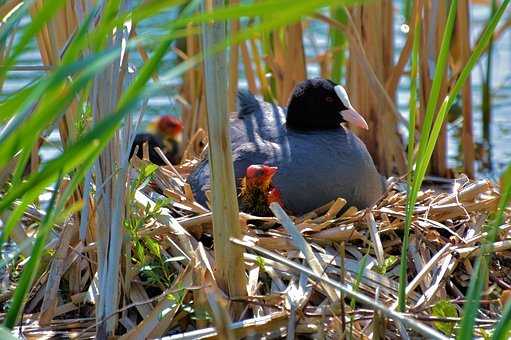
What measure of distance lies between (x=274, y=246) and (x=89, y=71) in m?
1.54

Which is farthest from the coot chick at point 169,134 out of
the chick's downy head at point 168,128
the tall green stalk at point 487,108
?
the tall green stalk at point 487,108

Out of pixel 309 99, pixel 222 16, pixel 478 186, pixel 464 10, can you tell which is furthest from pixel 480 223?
pixel 222 16

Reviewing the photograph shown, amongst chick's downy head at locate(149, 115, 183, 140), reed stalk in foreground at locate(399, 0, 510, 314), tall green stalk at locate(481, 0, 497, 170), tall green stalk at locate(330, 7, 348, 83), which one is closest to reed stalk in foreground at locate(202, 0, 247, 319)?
reed stalk in foreground at locate(399, 0, 510, 314)

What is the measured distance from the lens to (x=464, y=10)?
4191 mm

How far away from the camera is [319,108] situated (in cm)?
362

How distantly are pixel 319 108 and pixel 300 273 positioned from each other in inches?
44.7

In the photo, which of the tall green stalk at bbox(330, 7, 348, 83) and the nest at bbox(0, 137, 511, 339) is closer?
the nest at bbox(0, 137, 511, 339)

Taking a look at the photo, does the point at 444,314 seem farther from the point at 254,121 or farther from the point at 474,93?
the point at 474,93

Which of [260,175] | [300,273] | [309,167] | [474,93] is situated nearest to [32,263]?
[300,273]

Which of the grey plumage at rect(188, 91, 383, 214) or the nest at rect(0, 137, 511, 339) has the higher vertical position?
the grey plumage at rect(188, 91, 383, 214)

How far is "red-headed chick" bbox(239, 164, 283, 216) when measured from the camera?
3059 millimetres

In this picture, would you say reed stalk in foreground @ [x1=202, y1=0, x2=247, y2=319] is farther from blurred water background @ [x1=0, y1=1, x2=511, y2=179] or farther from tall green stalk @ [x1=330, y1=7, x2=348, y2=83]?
blurred water background @ [x1=0, y1=1, x2=511, y2=179]

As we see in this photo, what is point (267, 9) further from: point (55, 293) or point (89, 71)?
point (55, 293)

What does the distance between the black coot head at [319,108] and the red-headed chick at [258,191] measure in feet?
1.74
